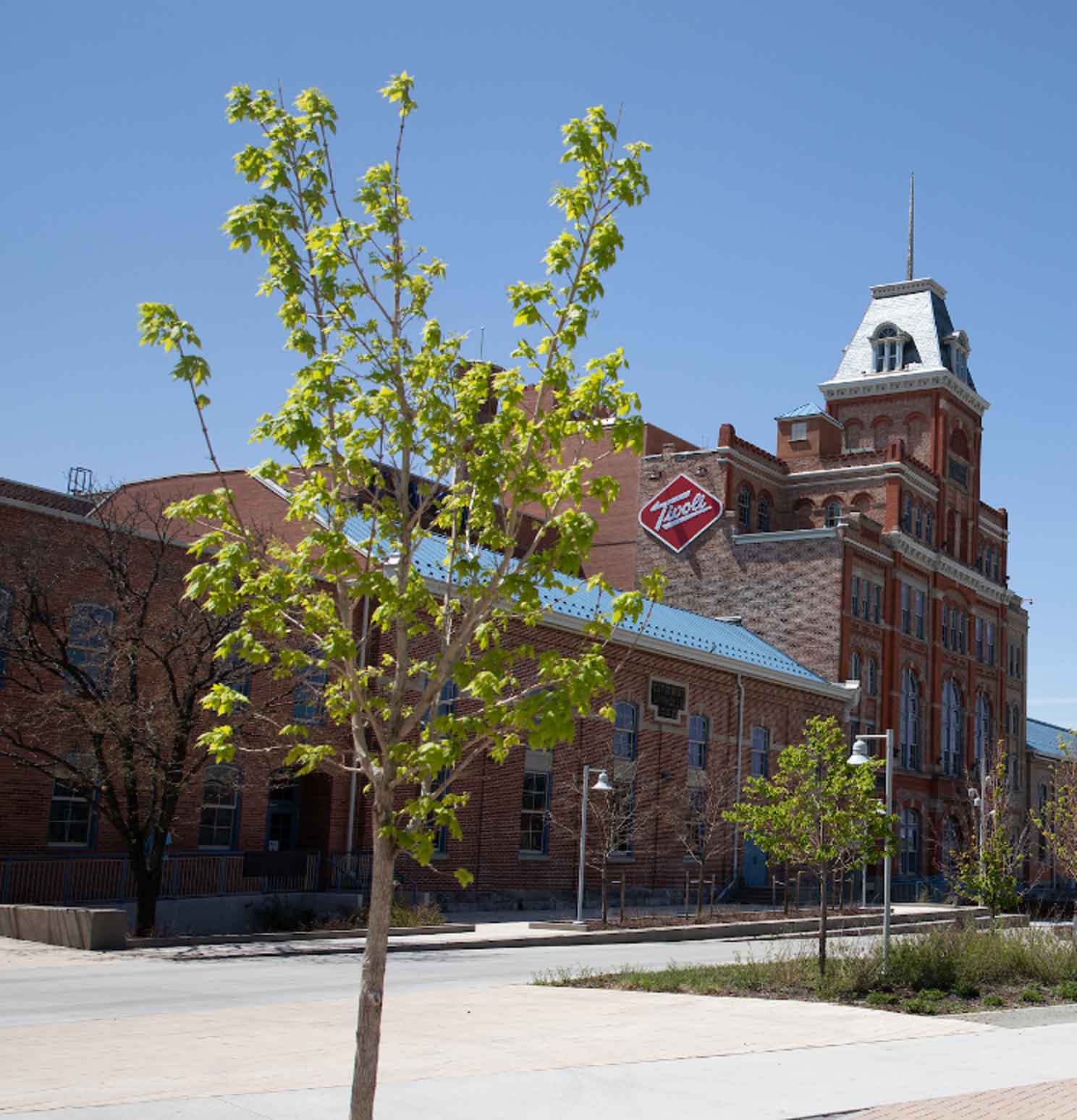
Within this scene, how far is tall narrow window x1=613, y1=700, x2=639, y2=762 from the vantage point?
1704 inches

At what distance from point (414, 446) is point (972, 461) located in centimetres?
6538

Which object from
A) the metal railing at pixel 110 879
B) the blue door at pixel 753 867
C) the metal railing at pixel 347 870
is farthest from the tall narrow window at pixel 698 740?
the metal railing at pixel 110 879

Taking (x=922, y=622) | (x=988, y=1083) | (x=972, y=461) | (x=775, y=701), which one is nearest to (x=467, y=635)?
(x=988, y=1083)

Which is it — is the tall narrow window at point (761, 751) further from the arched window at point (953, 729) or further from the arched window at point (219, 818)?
the arched window at point (219, 818)

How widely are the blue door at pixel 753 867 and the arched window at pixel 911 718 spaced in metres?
12.9

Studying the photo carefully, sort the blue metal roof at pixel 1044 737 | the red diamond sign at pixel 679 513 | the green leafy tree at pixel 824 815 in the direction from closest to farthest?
the green leafy tree at pixel 824 815, the red diamond sign at pixel 679 513, the blue metal roof at pixel 1044 737

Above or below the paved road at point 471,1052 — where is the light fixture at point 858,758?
above

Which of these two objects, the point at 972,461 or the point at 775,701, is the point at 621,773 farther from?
the point at 972,461

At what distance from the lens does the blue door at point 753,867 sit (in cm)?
4909

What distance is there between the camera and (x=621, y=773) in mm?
41875

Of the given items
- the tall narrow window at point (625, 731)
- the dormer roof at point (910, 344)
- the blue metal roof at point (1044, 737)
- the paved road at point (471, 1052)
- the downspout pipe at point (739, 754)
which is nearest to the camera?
the paved road at point (471, 1052)

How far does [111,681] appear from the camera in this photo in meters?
26.1

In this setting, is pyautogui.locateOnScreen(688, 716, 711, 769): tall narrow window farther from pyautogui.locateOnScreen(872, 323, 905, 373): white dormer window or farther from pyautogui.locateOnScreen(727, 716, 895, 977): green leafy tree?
pyautogui.locateOnScreen(872, 323, 905, 373): white dormer window

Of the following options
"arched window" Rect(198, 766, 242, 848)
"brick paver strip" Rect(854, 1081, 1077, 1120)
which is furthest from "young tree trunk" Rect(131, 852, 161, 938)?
"brick paver strip" Rect(854, 1081, 1077, 1120)
